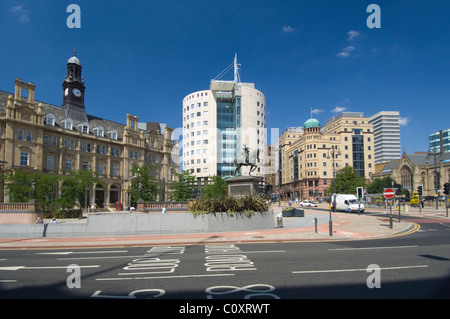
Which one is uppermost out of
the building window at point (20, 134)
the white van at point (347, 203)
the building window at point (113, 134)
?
the building window at point (113, 134)

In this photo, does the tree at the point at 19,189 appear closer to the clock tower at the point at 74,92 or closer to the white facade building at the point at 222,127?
the clock tower at the point at 74,92

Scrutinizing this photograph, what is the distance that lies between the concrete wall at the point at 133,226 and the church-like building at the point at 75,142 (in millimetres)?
28566

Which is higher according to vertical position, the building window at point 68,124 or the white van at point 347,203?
the building window at point 68,124

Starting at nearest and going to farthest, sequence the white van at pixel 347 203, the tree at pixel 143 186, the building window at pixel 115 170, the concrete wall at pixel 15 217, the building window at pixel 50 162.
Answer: the concrete wall at pixel 15 217 < the white van at pixel 347 203 < the tree at pixel 143 186 < the building window at pixel 50 162 < the building window at pixel 115 170

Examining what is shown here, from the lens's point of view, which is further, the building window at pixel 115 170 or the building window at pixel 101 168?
the building window at pixel 115 170

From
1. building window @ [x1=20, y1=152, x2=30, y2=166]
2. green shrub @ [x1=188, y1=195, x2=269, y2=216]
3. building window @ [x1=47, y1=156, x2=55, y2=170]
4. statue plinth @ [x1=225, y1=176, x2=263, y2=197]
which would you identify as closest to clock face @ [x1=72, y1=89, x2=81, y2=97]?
building window @ [x1=47, y1=156, x2=55, y2=170]

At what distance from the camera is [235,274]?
334 inches

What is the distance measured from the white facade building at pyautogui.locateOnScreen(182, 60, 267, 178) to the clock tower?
112 feet

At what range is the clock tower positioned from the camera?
197ft

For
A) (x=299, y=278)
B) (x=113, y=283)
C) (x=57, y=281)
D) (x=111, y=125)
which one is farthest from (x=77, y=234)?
(x=111, y=125)

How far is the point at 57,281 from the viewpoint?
8172 mm

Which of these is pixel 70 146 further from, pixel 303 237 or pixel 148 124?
pixel 303 237

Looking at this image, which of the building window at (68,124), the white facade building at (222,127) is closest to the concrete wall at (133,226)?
the building window at (68,124)

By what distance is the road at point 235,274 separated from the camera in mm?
6734
